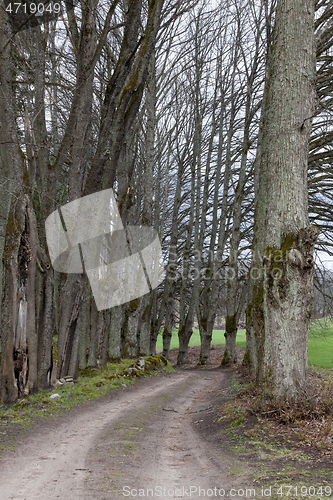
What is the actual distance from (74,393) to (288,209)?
601 centimetres

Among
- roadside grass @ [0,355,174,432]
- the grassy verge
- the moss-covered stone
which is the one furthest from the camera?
the moss-covered stone

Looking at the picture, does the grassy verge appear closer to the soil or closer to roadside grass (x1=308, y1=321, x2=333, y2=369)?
the soil

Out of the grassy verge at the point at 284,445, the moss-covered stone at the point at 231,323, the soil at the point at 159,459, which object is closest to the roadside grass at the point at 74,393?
the soil at the point at 159,459

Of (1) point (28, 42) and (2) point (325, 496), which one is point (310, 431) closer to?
(2) point (325, 496)

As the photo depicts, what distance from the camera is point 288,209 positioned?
5.64 meters

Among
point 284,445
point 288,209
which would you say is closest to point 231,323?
point 288,209

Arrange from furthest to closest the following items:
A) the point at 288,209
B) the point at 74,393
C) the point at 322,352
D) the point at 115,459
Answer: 1. the point at 322,352
2. the point at 74,393
3. the point at 288,209
4. the point at 115,459

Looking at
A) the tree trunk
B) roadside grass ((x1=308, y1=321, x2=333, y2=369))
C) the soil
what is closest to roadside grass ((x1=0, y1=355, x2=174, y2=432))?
the soil

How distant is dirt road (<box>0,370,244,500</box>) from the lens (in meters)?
3.38

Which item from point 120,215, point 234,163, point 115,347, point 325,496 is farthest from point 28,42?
point 234,163

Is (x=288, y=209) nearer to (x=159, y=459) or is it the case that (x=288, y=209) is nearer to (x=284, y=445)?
(x=284, y=445)

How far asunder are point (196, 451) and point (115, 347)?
31.0ft

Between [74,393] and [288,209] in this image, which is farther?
[74,393]

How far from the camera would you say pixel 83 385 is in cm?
910
